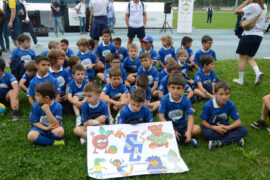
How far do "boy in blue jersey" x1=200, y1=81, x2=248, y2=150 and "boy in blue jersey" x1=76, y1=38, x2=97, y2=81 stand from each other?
10.4ft

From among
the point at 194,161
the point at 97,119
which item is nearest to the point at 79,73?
the point at 97,119

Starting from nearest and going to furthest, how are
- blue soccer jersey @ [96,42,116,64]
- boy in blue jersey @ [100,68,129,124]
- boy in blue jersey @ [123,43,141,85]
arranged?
boy in blue jersey @ [100,68,129,124], boy in blue jersey @ [123,43,141,85], blue soccer jersey @ [96,42,116,64]

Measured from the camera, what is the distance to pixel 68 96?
422 cm

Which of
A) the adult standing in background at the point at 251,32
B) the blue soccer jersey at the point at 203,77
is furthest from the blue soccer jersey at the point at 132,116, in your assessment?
the adult standing in background at the point at 251,32

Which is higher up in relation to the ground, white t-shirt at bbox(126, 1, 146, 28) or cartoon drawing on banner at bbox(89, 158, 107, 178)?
white t-shirt at bbox(126, 1, 146, 28)

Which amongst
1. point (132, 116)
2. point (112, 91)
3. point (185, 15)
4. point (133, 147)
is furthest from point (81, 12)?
point (133, 147)

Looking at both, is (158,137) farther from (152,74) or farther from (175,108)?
(152,74)

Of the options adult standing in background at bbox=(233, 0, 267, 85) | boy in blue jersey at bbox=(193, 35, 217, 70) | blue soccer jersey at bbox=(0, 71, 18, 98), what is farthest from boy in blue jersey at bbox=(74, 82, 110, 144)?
adult standing in background at bbox=(233, 0, 267, 85)

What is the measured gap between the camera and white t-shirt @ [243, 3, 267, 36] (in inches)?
200

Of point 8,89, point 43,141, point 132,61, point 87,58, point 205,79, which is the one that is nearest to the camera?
point 43,141

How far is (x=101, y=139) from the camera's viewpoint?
10.0 ft

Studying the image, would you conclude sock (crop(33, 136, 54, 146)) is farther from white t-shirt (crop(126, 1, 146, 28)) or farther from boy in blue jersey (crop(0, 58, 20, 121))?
white t-shirt (crop(126, 1, 146, 28))

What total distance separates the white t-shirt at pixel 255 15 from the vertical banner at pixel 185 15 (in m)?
11.6

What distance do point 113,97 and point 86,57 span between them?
2.03 meters
